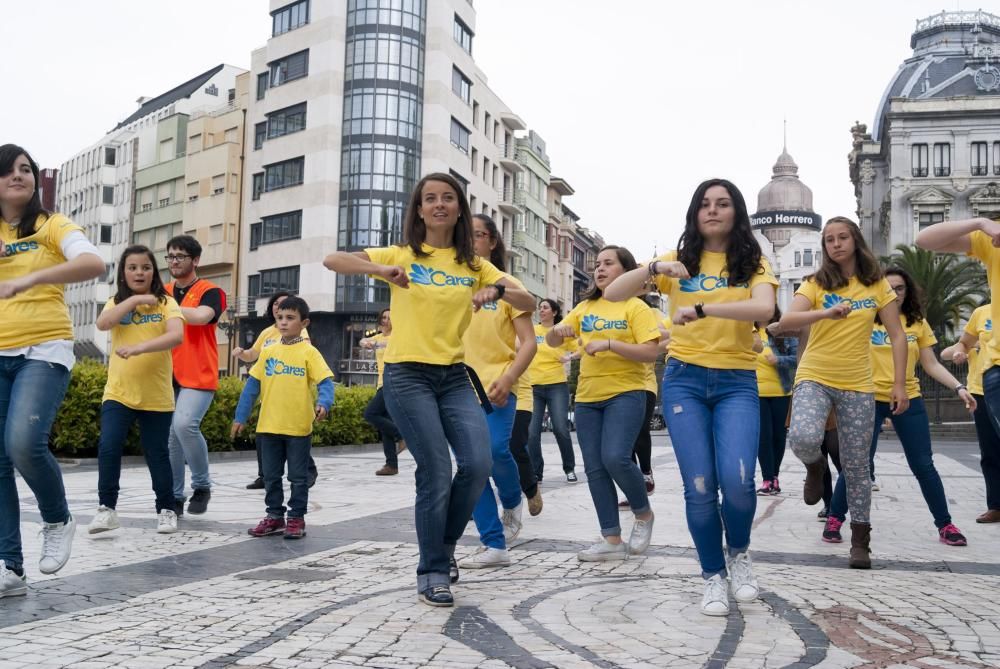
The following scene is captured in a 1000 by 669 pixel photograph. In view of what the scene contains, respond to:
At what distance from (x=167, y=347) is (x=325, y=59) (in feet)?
153

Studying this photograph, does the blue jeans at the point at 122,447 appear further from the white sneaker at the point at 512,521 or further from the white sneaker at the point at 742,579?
the white sneaker at the point at 742,579

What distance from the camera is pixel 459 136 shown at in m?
55.0

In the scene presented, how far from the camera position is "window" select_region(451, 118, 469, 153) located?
177 feet

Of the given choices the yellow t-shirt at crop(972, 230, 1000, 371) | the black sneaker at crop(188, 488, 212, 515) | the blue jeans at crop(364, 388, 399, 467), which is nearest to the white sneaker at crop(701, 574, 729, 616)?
the yellow t-shirt at crop(972, 230, 1000, 371)

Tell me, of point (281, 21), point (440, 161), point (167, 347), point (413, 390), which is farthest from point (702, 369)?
point (281, 21)

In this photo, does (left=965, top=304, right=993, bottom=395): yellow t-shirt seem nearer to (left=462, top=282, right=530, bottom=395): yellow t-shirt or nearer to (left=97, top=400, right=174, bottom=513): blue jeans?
(left=462, top=282, right=530, bottom=395): yellow t-shirt

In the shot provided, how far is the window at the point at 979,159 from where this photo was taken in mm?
62531

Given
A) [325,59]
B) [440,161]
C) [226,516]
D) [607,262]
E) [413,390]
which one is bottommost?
[226,516]

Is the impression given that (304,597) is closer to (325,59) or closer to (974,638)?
(974,638)

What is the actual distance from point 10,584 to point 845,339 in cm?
452

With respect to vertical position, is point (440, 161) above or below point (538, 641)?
above

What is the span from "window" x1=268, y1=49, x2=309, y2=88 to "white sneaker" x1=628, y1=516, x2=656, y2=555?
49244 millimetres

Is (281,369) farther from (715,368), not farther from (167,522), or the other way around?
(715,368)

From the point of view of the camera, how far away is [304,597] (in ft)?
15.2
